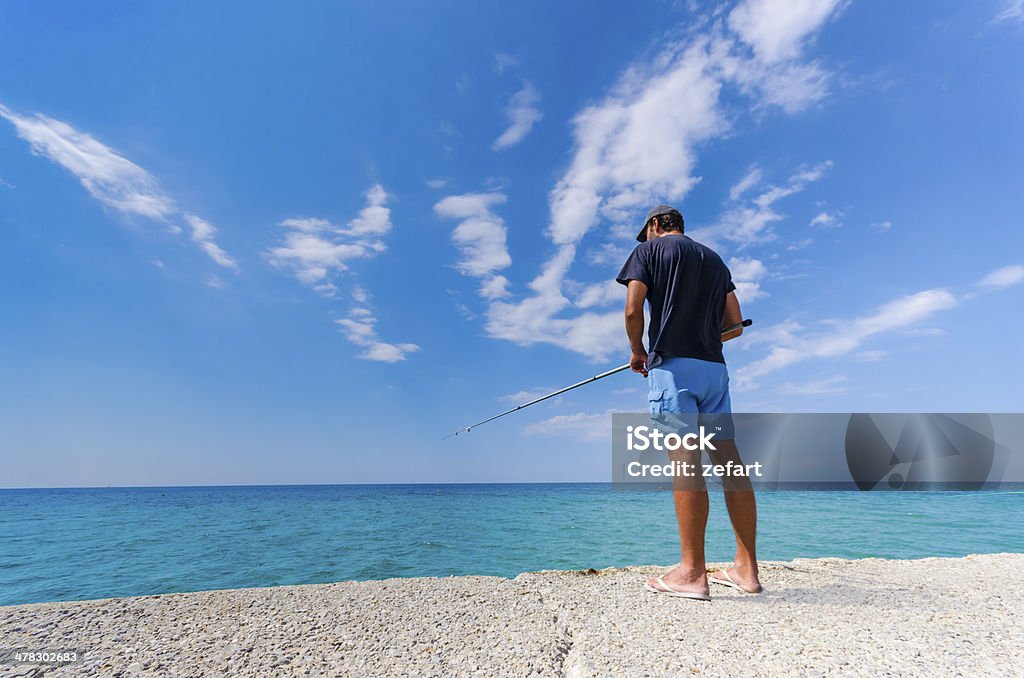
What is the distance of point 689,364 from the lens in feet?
8.54

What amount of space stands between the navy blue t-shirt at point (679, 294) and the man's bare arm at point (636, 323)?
0.05 m

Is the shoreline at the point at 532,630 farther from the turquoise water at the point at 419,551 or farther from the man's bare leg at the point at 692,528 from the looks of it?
the turquoise water at the point at 419,551

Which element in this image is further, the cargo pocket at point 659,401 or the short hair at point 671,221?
the short hair at point 671,221

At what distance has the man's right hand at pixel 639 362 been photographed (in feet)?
8.87

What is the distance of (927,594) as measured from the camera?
99.2 inches

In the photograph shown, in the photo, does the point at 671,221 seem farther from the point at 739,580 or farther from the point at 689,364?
the point at 739,580

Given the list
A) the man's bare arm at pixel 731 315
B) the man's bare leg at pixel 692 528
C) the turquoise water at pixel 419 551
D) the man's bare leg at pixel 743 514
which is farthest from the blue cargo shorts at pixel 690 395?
the turquoise water at pixel 419 551

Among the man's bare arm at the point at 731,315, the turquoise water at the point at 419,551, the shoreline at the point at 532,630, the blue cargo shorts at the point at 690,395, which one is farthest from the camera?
the turquoise water at the point at 419,551

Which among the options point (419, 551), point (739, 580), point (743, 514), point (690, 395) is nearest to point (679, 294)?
point (690, 395)

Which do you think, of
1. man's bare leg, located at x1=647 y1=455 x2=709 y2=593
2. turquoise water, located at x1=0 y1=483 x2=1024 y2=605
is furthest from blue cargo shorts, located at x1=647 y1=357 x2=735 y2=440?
turquoise water, located at x1=0 y1=483 x2=1024 y2=605

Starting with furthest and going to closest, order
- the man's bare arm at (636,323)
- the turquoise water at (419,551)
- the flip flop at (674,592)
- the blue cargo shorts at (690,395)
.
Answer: the turquoise water at (419,551), the man's bare arm at (636,323), the blue cargo shorts at (690,395), the flip flop at (674,592)

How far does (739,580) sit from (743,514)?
41cm

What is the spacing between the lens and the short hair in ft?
10.0

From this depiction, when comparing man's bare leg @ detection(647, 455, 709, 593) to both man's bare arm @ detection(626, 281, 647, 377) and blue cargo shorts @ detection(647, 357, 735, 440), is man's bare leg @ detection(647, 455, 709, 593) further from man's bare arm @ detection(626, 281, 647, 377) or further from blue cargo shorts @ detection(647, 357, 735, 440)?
man's bare arm @ detection(626, 281, 647, 377)
